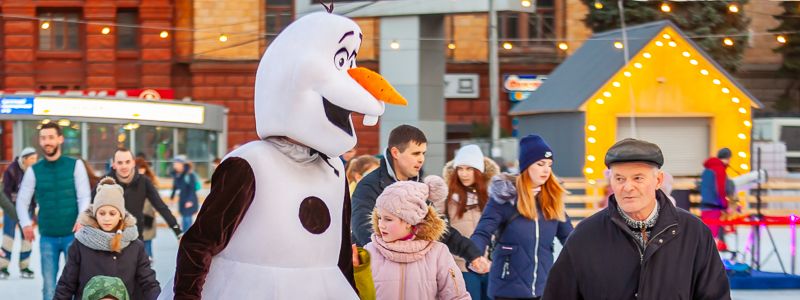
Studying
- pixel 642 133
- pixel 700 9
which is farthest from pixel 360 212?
pixel 700 9

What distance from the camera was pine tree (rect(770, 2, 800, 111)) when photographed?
119 feet

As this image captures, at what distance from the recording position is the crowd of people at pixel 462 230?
479 cm

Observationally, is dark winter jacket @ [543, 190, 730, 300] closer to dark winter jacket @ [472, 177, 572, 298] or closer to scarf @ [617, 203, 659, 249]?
scarf @ [617, 203, 659, 249]

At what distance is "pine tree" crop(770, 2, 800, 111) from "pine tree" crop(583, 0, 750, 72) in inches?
98.4

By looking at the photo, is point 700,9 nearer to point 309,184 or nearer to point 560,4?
point 560,4

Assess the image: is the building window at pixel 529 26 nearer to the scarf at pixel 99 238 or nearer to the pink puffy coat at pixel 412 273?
the scarf at pixel 99 238

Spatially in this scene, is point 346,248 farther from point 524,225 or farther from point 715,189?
point 715,189

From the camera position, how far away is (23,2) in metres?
37.8

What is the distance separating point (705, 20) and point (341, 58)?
28399mm

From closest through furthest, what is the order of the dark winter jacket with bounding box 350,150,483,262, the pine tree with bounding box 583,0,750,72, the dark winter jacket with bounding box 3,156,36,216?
1. the dark winter jacket with bounding box 350,150,483,262
2. the dark winter jacket with bounding box 3,156,36,216
3. the pine tree with bounding box 583,0,750,72

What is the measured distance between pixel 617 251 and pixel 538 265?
335cm

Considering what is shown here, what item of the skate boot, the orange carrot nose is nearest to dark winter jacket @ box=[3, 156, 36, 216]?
the skate boot

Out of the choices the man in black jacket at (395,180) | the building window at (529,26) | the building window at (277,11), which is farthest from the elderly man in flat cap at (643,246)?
the building window at (277,11)

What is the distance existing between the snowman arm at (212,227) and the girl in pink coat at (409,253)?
1295mm
